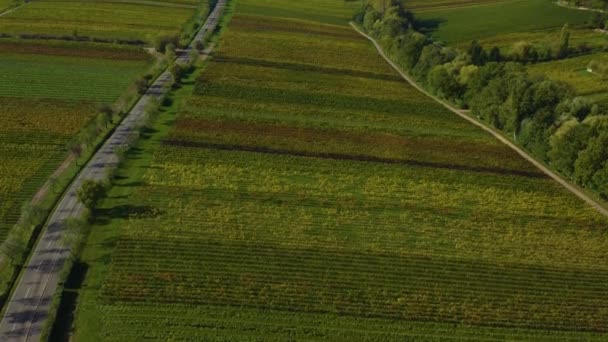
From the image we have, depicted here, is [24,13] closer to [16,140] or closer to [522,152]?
[16,140]

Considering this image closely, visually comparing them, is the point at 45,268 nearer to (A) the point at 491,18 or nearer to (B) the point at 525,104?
(B) the point at 525,104

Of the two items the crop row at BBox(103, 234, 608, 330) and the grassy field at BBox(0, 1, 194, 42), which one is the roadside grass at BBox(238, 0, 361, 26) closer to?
the grassy field at BBox(0, 1, 194, 42)

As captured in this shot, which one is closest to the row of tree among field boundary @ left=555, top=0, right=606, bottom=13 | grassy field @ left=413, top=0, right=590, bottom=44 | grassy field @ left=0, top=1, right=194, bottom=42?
grassy field @ left=413, top=0, right=590, bottom=44

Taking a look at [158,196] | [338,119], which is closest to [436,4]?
[338,119]

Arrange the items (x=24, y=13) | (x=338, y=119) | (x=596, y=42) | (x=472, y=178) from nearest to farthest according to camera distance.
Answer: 1. (x=472, y=178)
2. (x=338, y=119)
3. (x=596, y=42)
4. (x=24, y=13)

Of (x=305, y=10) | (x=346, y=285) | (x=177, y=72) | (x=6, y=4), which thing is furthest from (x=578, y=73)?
(x=6, y=4)
